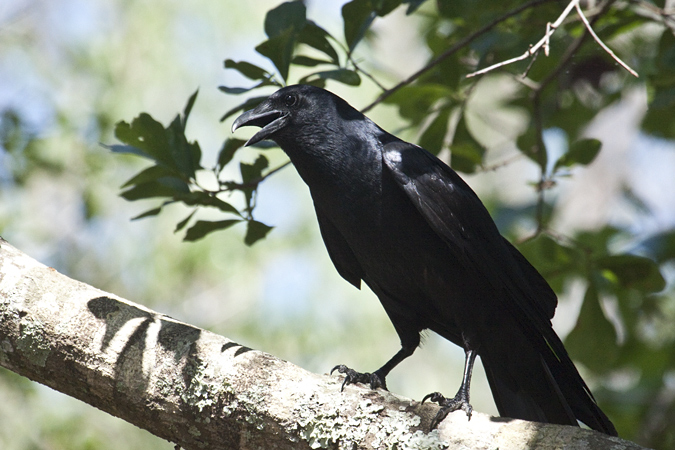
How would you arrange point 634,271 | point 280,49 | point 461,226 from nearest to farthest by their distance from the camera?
point 280,49 → point 461,226 → point 634,271

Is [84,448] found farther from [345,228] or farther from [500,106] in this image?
[500,106]

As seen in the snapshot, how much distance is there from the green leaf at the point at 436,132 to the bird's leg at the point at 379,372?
1.14 metres

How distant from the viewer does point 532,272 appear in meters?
3.18

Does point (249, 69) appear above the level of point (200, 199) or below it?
above

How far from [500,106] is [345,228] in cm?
234

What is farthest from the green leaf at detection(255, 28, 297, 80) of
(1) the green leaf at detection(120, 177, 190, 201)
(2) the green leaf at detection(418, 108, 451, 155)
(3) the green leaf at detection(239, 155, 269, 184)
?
(2) the green leaf at detection(418, 108, 451, 155)

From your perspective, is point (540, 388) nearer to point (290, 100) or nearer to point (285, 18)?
point (290, 100)

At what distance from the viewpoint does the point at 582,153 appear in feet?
11.6

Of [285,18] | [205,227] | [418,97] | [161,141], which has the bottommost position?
[205,227]

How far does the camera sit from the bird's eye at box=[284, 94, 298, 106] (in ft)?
10.5

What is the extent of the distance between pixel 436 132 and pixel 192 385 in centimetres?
220

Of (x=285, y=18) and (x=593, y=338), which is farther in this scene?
(x=593, y=338)

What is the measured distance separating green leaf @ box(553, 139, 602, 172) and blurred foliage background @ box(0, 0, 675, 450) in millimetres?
13

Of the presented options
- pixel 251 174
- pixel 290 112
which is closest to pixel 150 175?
pixel 251 174
